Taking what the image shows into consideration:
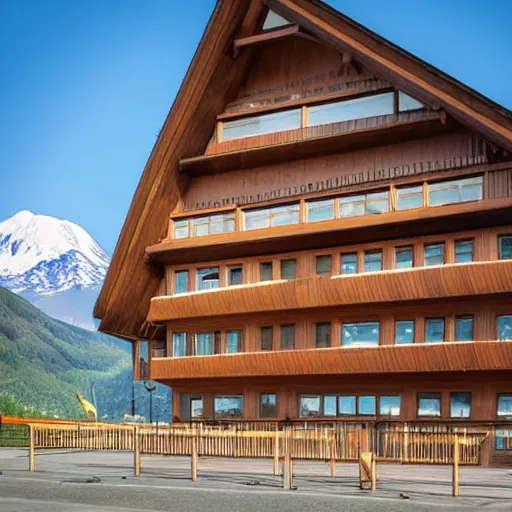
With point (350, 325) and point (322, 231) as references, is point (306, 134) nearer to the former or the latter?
point (322, 231)

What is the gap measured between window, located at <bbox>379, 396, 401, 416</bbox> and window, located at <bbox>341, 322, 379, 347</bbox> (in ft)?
7.01

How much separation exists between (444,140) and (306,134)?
537cm

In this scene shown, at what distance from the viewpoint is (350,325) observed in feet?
125

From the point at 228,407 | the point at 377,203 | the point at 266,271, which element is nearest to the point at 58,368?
the point at 228,407

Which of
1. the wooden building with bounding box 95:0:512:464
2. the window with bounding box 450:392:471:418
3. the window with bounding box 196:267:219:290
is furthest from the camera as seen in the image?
the window with bounding box 196:267:219:290

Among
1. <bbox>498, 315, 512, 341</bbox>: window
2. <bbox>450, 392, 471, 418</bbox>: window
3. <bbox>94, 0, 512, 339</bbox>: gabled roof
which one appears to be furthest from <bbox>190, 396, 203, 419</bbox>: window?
<bbox>498, 315, 512, 341</bbox>: window

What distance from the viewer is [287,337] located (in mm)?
40000

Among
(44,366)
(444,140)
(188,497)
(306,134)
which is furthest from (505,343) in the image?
(44,366)

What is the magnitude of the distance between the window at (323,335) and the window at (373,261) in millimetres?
2809

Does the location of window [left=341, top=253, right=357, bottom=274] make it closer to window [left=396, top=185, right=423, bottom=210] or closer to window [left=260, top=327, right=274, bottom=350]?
window [left=396, top=185, right=423, bottom=210]

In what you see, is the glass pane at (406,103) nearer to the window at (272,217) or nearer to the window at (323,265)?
the window at (272,217)

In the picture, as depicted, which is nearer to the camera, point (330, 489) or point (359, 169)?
point (330, 489)

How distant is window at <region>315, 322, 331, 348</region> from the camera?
38781 mm

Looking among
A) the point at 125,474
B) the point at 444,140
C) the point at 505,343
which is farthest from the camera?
the point at 444,140
